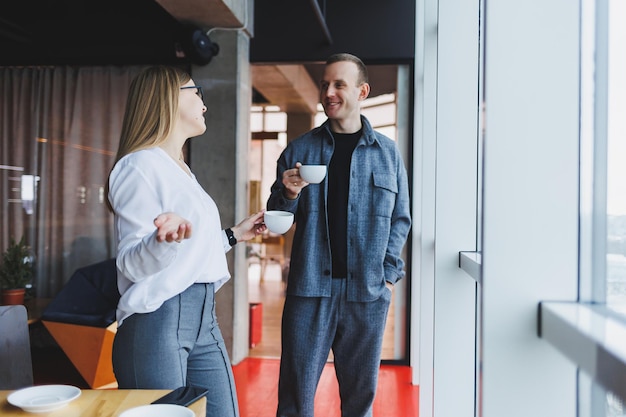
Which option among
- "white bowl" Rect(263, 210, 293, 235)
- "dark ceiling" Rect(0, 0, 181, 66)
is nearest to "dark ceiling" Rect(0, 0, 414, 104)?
"dark ceiling" Rect(0, 0, 181, 66)

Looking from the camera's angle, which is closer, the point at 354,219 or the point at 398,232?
the point at 354,219

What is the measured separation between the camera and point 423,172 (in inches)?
161

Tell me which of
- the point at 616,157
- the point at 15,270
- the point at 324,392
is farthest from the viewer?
the point at 15,270

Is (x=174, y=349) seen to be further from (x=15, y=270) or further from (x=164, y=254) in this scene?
(x=15, y=270)

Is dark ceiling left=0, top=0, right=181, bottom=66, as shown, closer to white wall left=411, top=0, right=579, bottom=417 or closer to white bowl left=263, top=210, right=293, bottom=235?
white bowl left=263, top=210, right=293, bottom=235

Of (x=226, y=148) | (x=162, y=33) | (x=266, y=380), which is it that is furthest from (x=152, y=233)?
(x=162, y=33)

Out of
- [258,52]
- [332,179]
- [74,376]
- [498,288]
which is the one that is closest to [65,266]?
[74,376]

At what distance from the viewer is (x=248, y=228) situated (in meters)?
2.60

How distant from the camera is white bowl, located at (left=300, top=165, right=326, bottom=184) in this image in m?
2.47

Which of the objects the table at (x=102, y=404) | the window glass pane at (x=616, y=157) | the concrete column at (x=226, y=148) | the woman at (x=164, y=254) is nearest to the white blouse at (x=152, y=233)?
the woman at (x=164, y=254)

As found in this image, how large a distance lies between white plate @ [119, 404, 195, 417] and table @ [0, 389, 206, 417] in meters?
0.11

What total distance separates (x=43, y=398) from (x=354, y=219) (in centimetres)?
150

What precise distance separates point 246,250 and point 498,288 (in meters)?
4.41

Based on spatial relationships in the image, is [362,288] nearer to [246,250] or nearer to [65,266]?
[246,250]
